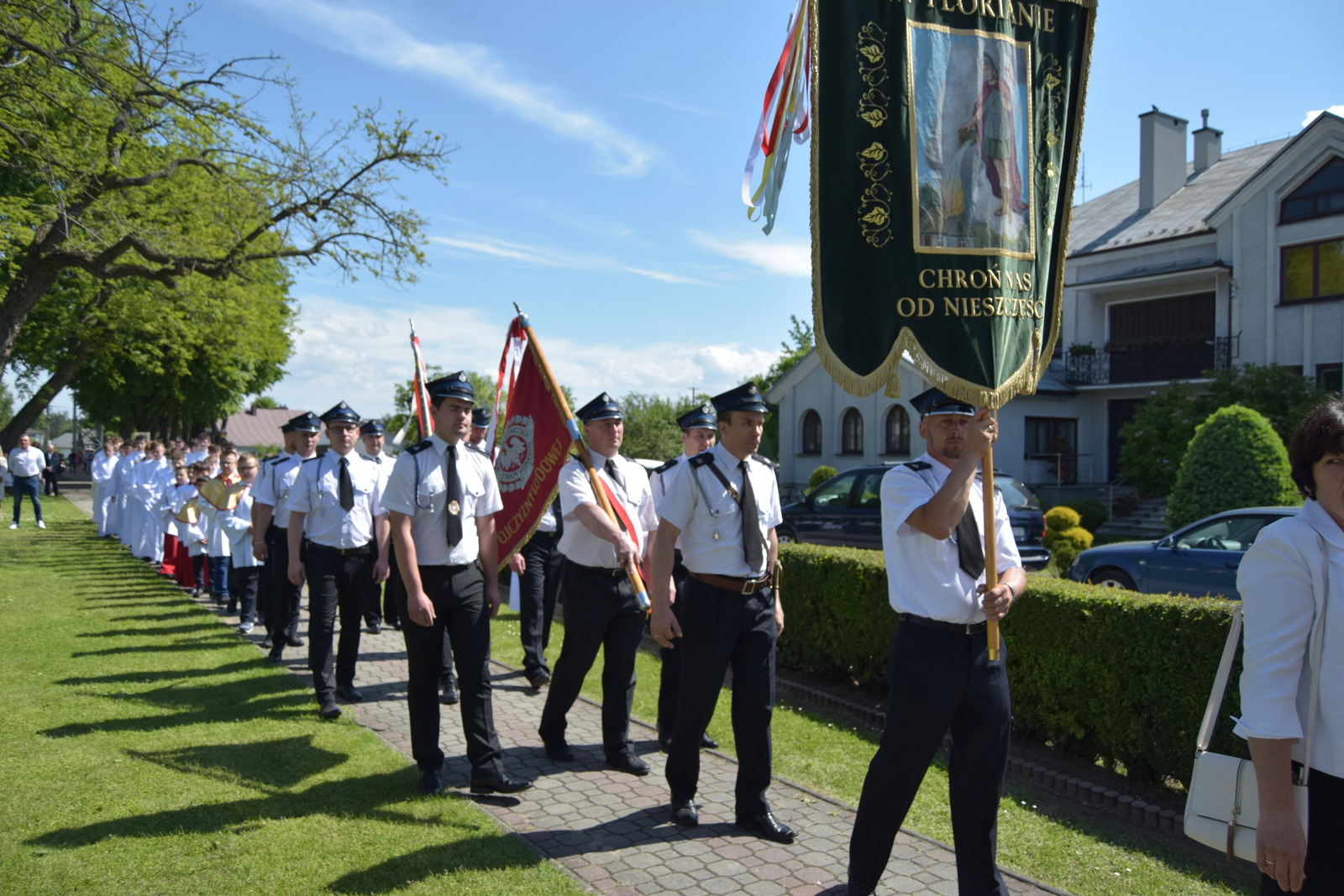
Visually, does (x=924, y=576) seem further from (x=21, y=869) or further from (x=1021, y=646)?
(x=21, y=869)

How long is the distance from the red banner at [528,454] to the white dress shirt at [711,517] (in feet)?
5.09

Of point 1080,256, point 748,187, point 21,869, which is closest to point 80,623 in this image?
point 21,869

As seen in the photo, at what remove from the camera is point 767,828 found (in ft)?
15.6

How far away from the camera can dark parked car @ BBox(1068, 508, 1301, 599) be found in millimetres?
10672

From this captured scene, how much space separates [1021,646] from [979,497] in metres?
2.60

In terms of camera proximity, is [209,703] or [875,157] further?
[209,703]

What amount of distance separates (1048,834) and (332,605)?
5.28 meters

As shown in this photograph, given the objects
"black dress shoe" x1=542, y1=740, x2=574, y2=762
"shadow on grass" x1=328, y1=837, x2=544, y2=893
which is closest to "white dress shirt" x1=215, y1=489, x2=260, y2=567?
"black dress shoe" x1=542, y1=740, x2=574, y2=762

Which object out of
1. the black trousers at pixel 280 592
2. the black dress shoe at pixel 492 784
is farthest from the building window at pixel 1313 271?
the black dress shoe at pixel 492 784

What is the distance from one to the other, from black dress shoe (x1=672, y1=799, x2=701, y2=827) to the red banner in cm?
207

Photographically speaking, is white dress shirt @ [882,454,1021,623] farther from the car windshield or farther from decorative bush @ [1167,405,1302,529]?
decorative bush @ [1167,405,1302,529]

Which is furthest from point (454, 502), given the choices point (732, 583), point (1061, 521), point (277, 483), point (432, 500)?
point (1061, 521)

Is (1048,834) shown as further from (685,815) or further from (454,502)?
(454,502)

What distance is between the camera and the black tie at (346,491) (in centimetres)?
738
